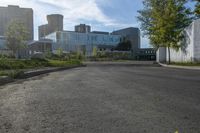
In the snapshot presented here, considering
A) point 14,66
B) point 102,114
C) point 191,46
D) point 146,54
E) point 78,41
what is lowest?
point 102,114

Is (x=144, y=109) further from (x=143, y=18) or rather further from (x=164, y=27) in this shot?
(x=143, y=18)

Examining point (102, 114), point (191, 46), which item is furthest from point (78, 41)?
point (102, 114)

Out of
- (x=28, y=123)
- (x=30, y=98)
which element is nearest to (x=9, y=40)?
(x=30, y=98)

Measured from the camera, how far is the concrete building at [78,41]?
157000 mm

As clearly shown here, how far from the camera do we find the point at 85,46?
16400cm

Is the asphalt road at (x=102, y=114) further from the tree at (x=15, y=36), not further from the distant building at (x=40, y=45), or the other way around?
the distant building at (x=40, y=45)

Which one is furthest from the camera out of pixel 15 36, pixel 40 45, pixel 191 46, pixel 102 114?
pixel 40 45

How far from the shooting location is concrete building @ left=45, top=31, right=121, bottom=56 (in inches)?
6181

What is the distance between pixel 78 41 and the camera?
534 ft

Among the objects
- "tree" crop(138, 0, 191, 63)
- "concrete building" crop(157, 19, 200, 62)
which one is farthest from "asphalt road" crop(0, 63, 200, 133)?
"tree" crop(138, 0, 191, 63)

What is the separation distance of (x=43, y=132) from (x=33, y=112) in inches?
83.5

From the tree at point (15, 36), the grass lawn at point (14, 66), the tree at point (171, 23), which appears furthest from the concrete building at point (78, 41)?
the grass lawn at point (14, 66)

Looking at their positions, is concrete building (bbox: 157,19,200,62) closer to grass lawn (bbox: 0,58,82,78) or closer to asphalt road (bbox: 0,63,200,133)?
grass lawn (bbox: 0,58,82,78)

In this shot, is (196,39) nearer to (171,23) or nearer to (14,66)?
(171,23)
